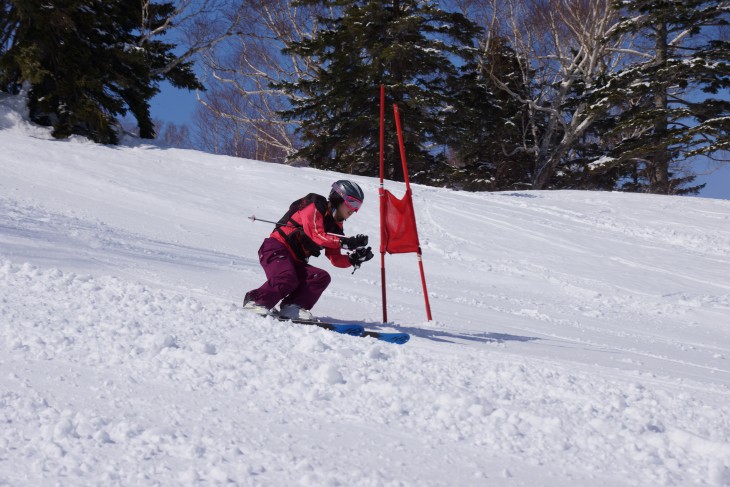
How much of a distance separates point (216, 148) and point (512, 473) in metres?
35.6

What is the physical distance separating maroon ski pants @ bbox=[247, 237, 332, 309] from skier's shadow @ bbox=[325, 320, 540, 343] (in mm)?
514

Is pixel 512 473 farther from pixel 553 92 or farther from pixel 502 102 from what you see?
pixel 553 92

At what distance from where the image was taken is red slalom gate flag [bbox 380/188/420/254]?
255 inches

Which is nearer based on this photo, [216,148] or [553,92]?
[553,92]

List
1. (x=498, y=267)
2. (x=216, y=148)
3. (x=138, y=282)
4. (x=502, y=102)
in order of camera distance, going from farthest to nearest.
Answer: (x=216, y=148)
(x=502, y=102)
(x=498, y=267)
(x=138, y=282)

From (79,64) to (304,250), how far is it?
1407 cm

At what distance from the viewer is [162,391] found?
2865mm

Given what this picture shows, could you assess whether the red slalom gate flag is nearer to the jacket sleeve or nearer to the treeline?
the jacket sleeve

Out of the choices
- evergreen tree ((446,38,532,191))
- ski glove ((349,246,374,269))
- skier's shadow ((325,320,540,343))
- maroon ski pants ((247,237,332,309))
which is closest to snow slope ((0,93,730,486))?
skier's shadow ((325,320,540,343))

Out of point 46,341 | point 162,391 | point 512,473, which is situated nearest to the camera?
point 512,473

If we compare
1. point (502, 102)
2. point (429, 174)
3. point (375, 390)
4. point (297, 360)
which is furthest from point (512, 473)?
point (502, 102)

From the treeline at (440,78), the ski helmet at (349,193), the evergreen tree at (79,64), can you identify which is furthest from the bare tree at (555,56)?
the ski helmet at (349,193)

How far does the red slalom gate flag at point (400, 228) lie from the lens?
6.47 meters

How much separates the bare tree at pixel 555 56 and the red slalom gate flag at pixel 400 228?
18.5 meters
